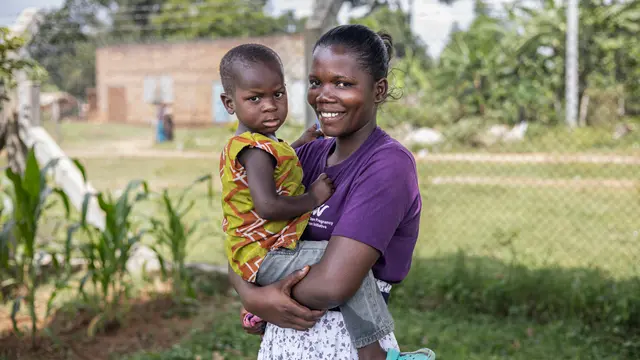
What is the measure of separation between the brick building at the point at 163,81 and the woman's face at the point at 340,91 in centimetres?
2050

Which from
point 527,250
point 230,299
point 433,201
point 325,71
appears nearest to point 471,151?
point 433,201

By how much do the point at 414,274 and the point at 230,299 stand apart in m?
1.38

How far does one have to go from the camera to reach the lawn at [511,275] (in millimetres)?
3873

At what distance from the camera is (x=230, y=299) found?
480 centimetres

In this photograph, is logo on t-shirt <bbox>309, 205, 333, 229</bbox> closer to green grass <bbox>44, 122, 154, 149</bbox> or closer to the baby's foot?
the baby's foot

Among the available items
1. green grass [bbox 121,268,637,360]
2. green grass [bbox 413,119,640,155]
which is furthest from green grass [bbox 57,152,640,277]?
green grass [bbox 121,268,637,360]

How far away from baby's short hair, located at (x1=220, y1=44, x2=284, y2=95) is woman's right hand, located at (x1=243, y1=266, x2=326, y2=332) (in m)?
0.57

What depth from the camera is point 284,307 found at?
5.15 ft

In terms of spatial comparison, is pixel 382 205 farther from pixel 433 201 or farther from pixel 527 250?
pixel 433 201

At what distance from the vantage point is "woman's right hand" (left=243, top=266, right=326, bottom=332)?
5.10 feet

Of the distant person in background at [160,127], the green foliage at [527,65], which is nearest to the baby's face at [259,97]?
the green foliage at [527,65]

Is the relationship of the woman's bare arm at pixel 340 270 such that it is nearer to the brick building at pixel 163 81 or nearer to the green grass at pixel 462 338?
the green grass at pixel 462 338

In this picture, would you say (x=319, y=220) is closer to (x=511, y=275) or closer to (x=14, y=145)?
(x=511, y=275)

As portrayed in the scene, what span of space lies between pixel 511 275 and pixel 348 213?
3.20 meters
